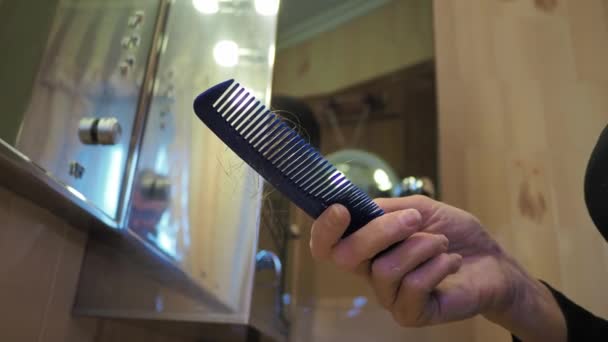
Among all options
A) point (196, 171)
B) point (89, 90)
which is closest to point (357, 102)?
point (196, 171)

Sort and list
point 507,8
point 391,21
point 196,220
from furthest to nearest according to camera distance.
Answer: point 391,21 → point 507,8 → point 196,220

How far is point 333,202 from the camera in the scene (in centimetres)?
36

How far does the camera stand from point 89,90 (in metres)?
0.65

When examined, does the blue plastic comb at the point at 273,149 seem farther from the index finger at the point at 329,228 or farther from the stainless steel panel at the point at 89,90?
the stainless steel panel at the point at 89,90

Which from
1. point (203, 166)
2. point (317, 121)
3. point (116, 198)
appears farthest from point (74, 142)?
point (317, 121)

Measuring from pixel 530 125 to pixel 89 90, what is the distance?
70 cm

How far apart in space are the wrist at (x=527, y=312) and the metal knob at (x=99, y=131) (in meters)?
0.46

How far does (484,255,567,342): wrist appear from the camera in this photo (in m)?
0.55

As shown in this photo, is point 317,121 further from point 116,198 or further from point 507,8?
point 116,198

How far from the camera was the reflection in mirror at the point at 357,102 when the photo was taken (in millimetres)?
1013

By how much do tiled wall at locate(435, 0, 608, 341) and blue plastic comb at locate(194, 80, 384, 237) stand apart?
1.83ft

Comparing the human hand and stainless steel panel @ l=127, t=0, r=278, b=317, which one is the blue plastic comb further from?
stainless steel panel @ l=127, t=0, r=278, b=317

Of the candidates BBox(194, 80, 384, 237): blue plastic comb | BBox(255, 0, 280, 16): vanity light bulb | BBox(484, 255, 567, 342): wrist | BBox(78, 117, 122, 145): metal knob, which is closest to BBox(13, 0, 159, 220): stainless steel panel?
BBox(78, 117, 122, 145): metal knob

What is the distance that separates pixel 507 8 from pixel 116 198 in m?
A: 0.79
